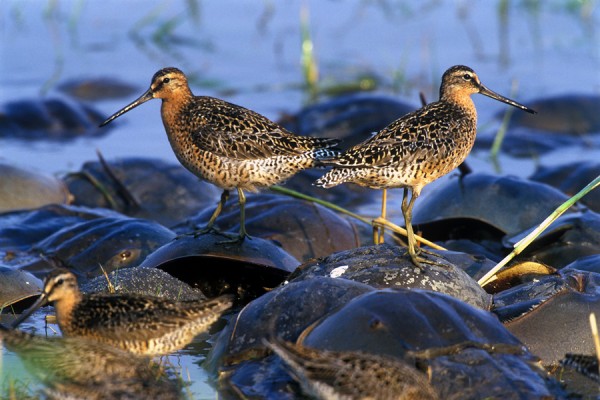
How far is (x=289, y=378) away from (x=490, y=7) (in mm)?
13592

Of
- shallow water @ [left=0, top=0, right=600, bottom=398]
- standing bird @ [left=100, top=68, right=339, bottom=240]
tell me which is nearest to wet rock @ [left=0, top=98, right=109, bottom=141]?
shallow water @ [left=0, top=0, right=600, bottom=398]

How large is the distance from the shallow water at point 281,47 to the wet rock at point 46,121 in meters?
0.25

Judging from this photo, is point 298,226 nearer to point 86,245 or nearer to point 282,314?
point 86,245

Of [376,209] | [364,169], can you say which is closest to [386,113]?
[376,209]

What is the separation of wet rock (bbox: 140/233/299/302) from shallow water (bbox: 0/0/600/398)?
5.68m

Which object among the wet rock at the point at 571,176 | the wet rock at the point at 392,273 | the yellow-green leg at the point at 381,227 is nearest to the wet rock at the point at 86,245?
the yellow-green leg at the point at 381,227

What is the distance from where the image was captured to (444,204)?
895 centimetres

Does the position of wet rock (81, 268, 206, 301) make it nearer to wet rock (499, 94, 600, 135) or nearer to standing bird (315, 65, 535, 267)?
standing bird (315, 65, 535, 267)

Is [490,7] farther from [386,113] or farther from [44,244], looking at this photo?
[44,244]

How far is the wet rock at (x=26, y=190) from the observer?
9.59m

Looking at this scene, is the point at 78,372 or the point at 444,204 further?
the point at 444,204

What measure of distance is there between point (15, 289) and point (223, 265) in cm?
131

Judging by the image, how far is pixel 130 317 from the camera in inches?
215

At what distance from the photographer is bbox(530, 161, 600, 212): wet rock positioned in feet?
32.9
